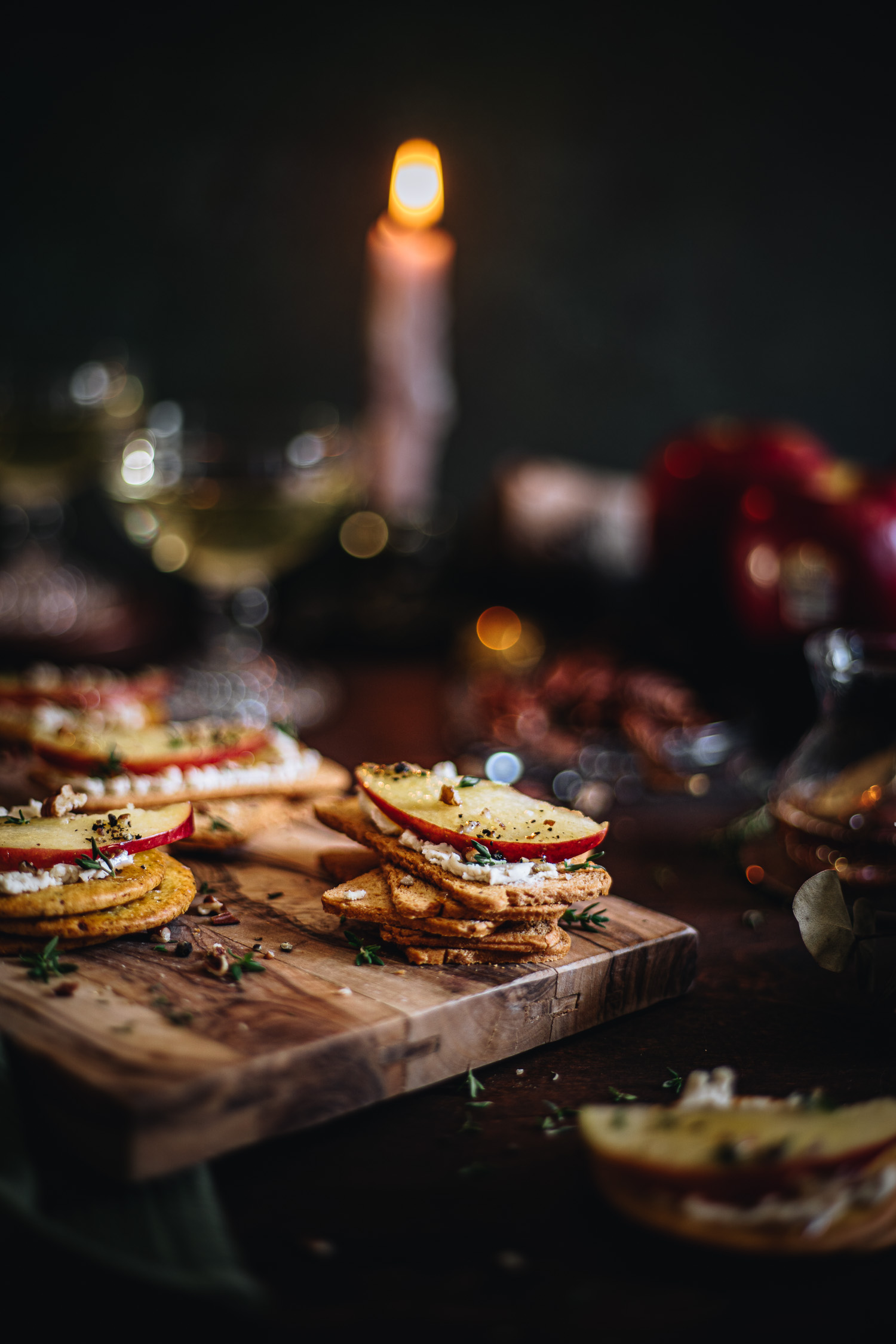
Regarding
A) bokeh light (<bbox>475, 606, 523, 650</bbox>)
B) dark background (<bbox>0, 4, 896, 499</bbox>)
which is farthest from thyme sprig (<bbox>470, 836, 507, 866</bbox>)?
dark background (<bbox>0, 4, 896, 499</bbox>)

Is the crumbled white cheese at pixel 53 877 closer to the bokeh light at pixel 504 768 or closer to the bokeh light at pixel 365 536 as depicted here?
the bokeh light at pixel 504 768

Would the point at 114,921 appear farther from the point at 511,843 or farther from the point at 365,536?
the point at 365,536

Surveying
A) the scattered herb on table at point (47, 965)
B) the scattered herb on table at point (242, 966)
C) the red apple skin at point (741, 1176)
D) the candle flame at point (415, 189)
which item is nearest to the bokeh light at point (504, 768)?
the scattered herb on table at point (242, 966)

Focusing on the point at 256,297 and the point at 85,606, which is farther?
the point at 256,297

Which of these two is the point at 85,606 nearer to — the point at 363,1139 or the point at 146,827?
the point at 146,827

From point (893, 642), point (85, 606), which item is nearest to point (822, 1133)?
point (893, 642)
